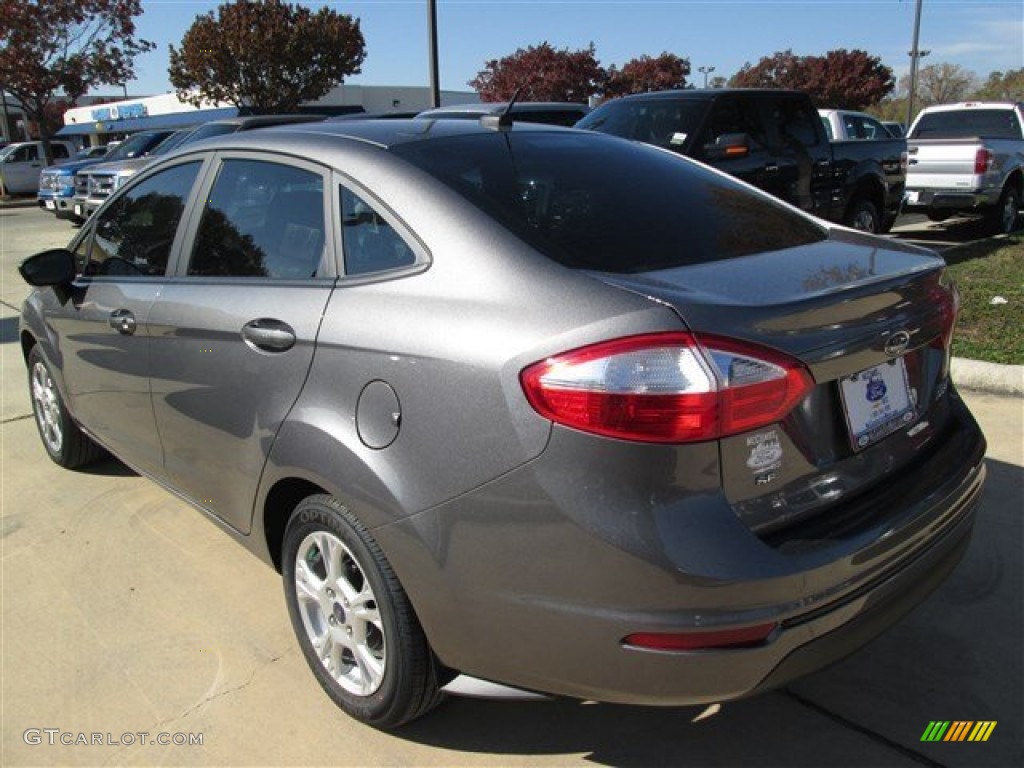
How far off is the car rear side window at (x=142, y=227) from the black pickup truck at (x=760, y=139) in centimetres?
492

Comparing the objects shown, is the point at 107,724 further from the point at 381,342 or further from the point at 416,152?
the point at 416,152

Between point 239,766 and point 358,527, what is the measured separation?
0.82 meters

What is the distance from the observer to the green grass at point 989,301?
5.76 meters

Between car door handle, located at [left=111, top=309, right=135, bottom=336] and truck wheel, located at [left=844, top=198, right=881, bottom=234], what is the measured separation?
7.92 metres

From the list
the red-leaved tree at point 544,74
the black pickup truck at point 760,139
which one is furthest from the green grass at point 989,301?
the red-leaved tree at point 544,74

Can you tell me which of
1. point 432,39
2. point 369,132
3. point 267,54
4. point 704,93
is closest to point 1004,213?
point 704,93

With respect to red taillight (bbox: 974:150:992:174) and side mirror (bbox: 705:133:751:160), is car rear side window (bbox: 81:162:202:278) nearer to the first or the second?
side mirror (bbox: 705:133:751:160)

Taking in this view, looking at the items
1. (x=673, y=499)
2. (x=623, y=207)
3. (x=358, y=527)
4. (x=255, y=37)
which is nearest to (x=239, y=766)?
(x=358, y=527)

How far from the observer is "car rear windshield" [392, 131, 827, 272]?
2293 millimetres

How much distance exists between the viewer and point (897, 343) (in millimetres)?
2242

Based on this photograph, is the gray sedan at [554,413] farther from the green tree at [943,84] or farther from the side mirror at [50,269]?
the green tree at [943,84]

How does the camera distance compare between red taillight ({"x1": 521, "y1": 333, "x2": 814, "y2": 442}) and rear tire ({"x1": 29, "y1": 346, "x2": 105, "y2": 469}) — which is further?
rear tire ({"x1": 29, "y1": 346, "x2": 105, "y2": 469})

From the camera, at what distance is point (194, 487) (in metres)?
3.16

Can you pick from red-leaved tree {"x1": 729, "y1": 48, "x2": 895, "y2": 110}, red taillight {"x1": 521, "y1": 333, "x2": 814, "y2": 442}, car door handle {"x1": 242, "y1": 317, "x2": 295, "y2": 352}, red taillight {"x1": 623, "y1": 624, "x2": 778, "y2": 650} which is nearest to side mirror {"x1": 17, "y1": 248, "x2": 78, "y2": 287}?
car door handle {"x1": 242, "y1": 317, "x2": 295, "y2": 352}
